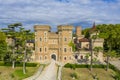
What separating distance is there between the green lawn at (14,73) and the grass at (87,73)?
6869 millimetres

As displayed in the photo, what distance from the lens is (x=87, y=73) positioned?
55.5 metres

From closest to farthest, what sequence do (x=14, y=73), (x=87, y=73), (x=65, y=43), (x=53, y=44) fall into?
(x=14, y=73)
(x=87, y=73)
(x=65, y=43)
(x=53, y=44)

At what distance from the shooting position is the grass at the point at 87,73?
52094 millimetres

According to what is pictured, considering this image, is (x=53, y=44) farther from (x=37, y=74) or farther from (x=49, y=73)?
(x=37, y=74)

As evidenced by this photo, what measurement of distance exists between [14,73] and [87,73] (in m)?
15.0

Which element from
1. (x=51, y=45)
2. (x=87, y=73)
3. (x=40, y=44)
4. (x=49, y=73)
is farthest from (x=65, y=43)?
(x=49, y=73)

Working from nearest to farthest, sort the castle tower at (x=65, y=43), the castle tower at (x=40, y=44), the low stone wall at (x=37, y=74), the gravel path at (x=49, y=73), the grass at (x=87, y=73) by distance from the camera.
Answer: the low stone wall at (x=37, y=74) → the gravel path at (x=49, y=73) → the grass at (x=87, y=73) → the castle tower at (x=40, y=44) → the castle tower at (x=65, y=43)

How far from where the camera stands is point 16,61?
61062mm

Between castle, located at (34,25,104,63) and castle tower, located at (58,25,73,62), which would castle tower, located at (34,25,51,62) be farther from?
castle tower, located at (58,25,73,62)

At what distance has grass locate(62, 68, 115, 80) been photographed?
171 ft

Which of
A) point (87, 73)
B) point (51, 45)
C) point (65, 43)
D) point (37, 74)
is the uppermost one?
point (65, 43)

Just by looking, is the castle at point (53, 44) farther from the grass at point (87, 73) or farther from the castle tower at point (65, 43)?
the grass at point (87, 73)

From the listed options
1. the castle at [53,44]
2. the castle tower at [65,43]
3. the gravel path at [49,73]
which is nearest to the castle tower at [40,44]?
the castle at [53,44]

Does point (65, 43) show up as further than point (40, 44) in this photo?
Yes
